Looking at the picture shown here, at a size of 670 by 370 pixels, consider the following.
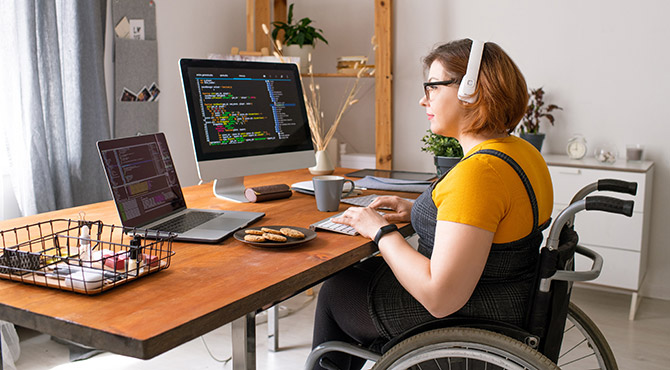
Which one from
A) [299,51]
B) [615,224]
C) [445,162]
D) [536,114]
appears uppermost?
[299,51]

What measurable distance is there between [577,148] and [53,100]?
2.73m

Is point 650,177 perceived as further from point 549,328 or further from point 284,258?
point 284,258

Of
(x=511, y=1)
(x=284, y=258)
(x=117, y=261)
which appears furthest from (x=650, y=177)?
(x=117, y=261)

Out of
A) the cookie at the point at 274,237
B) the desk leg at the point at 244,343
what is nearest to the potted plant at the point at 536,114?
the cookie at the point at 274,237

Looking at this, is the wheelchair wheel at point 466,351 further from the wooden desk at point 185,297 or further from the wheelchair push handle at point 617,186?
the wheelchair push handle at point 617,186

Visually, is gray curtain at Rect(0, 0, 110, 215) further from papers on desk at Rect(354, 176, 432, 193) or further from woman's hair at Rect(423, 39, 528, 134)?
woman's hair at Rect(423, 39, 528, 134)

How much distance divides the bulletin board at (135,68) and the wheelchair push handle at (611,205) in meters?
2.63

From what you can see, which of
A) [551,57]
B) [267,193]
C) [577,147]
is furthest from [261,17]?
[267,193]

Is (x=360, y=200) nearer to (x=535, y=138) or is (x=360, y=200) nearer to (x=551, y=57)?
(x=535, y=138)

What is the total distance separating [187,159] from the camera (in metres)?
3.90

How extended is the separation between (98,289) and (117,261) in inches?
4.8

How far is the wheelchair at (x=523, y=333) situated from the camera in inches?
48.3

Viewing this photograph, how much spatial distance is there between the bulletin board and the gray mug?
1.81 m

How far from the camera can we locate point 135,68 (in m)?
3.35
